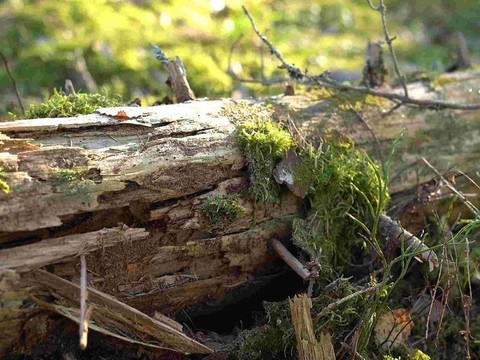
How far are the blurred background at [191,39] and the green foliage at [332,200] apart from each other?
6.78ft

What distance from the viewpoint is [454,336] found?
306 centimetres

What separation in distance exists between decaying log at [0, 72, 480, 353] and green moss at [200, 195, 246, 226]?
0.02 m

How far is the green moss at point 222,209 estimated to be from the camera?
2650mm

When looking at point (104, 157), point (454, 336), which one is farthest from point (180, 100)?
point (454, 336)

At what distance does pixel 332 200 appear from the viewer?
298cm

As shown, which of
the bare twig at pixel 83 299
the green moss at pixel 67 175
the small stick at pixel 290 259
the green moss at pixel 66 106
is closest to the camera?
the bare twig at pixel 83 299

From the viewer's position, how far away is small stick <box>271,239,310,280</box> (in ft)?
8.91

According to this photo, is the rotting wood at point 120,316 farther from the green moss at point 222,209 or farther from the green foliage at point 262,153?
the green foliage at point 262,153

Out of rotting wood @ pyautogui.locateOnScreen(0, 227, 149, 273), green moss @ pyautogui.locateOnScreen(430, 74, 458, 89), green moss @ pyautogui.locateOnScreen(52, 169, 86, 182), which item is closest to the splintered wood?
rotting wood @ pyautogui.locateOnScreen(0, 227, 149, 273)

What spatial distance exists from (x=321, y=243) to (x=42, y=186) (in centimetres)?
142

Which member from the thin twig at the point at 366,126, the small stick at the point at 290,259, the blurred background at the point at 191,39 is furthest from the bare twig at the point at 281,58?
the blurred background at the point at 191,39

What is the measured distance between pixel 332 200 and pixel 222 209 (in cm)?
66

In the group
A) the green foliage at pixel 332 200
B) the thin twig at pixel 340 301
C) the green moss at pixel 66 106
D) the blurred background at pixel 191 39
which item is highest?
the green moss at pixel 66 106

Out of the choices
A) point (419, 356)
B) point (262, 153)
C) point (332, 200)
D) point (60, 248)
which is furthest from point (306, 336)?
point (60, 248)
